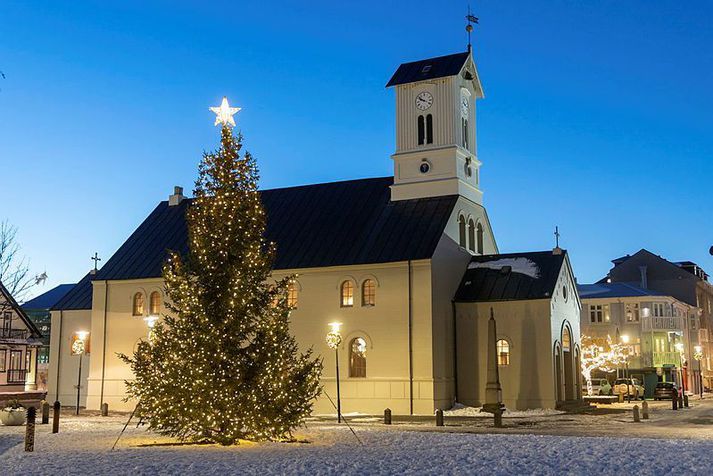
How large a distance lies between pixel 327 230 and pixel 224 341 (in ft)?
80.7

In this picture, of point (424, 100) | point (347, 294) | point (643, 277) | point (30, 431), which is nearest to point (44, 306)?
point (347, 294)

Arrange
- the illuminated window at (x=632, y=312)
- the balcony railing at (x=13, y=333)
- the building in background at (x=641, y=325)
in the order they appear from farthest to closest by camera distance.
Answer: the illuminated window at (x=632, y=312)
the building in background at (x=641, y=325)
the balcony railing at (x=13, y=333)

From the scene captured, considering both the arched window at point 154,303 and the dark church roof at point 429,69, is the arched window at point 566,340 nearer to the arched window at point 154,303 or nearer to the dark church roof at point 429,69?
the dark church roof at point 429,69

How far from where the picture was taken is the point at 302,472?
17469 millimetres

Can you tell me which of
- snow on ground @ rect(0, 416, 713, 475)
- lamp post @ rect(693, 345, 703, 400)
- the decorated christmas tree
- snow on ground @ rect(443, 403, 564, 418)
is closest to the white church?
snow on ground @ rect(443, 403, 564, 418)

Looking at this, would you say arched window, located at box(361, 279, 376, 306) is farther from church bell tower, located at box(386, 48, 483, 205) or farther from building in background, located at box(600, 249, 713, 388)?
building in background, located at box(600, 249, 713, 388)

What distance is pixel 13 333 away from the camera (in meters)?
43.7

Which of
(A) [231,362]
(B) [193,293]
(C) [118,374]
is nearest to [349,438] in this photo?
(A) [231,362]

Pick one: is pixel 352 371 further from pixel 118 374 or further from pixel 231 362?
pixel 231 362

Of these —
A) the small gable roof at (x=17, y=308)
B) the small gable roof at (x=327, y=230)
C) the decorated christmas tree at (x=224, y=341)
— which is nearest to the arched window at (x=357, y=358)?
the small gable roof at (x=327, y=230)

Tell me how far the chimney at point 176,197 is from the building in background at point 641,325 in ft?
135

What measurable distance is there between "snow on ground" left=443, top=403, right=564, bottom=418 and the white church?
2.19 feet

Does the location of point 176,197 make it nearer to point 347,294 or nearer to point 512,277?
point 347,294

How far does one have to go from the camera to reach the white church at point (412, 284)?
4253 centimetres
